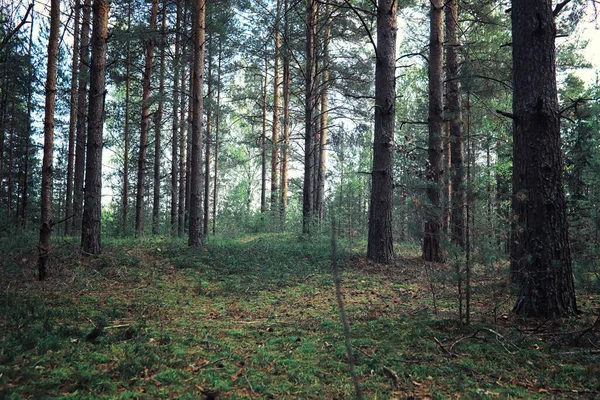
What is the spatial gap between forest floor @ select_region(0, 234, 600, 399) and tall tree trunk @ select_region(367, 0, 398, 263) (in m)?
2.24

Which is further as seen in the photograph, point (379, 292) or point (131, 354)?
point (379, 292)

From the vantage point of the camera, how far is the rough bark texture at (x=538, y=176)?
4.27 m

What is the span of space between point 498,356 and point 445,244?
1.12 metres

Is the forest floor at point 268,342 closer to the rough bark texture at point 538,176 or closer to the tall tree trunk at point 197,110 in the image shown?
the rough bark texture at point 538,176

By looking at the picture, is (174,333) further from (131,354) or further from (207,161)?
(207,161)

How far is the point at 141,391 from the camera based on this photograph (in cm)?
252

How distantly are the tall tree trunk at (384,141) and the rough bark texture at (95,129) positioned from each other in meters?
6.49

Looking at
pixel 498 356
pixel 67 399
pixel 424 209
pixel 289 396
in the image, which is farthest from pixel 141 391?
pixel 424 209

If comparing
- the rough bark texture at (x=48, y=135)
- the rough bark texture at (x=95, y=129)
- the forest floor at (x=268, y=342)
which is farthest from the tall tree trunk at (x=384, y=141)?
the rough bark texture at (x=48, y=135)

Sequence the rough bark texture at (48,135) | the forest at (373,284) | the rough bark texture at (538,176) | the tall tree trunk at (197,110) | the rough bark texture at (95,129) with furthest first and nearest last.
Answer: the tall tree trunk at (197,110) → the rough bark texture at (95,129) → the rough bark texture at (48,135) → the rough bark texture at (538,176) → the forest at (373,284)

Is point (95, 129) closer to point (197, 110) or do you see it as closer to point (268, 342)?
point (197, 110)

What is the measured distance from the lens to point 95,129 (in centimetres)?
841

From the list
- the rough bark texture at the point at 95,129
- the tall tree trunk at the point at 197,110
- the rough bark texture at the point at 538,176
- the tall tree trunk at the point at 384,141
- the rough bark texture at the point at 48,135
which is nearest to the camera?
the rough bark texture at the point at 538,176

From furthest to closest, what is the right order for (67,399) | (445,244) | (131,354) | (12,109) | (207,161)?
(207,161), (12,109), (445,244), (131,354), (67,399)
